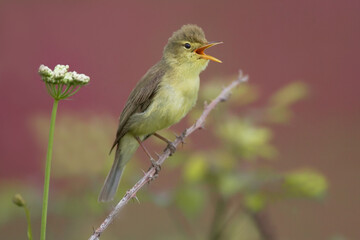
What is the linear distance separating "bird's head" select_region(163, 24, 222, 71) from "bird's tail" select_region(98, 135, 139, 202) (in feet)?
1.08

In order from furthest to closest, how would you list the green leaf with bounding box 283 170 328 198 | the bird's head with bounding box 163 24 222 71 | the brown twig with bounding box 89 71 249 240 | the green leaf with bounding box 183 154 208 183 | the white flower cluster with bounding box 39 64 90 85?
the bird's head with bounding box 163 24 222 71 < the green leaf with bounding box 183 154 208 183 < the green leaf with bounding box 283 170 328 198 < the brown twig with bounding box 89 71 249 240 < the white flower cluster with bounding box 39 64 90 85

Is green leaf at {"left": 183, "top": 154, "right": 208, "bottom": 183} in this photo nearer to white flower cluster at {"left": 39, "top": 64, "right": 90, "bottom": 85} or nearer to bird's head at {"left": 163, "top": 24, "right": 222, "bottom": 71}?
bird's head at {"left": 163, "top": 24, "right": 222, "bottom": 71}

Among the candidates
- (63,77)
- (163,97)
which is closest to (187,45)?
(163,97)

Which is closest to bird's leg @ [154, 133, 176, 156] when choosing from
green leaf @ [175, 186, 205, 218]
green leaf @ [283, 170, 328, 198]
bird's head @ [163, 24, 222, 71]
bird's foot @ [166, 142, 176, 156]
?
bird's foot @ [166, 142, 176, 156]

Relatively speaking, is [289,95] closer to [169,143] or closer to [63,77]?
[169,143]

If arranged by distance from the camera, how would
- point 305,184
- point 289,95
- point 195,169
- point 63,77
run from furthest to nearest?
1. point 289,95
2. point 195,169
3. point 305,184
4. point 63,77

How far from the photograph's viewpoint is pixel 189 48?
2.08 metres

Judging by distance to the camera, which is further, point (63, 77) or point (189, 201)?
point (189, 201)

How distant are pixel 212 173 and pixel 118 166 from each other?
1.14ft

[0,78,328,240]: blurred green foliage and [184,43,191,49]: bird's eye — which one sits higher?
[184,43,191,49]: bird's eye

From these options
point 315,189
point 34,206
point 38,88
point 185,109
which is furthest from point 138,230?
point 315,189

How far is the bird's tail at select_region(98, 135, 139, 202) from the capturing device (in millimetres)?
1939

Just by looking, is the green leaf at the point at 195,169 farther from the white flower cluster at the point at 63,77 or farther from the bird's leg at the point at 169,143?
the white flower cluster at the point at 63,77

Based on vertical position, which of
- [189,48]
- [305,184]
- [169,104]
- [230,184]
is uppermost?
[189,48]
